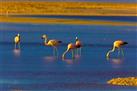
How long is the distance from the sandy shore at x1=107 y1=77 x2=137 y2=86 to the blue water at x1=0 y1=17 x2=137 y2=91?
0.20 m

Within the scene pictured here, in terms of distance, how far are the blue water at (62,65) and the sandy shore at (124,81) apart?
0.65 feet

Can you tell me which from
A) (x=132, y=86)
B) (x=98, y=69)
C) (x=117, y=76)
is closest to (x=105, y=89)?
(x=132, y=86)

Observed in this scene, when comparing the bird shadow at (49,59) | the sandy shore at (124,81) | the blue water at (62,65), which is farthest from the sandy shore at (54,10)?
the sandy shore at (124,81)

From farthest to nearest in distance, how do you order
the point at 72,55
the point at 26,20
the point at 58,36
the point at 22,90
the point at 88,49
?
the point at 26,20 < the point at 58,36 < the point at 88,49 < the point at 72,55 < the point at 22,90

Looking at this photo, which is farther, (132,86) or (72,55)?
(72,55)

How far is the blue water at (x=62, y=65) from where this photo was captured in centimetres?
1399

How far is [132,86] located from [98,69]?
2.97 m

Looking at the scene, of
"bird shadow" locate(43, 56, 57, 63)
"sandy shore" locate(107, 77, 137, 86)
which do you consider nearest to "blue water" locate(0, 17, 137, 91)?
"bird shadow" locate(43, 56, 57, 63)

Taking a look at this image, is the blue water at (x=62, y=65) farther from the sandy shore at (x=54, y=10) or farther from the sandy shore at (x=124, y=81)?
the sandy shore at (x=54, y=10)

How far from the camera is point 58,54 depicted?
65.8 ft

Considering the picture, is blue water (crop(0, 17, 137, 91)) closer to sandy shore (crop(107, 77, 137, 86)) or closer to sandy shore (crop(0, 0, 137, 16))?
sandy shore (crop(107, 77, 137, 86))

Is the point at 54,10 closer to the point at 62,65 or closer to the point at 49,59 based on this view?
the point at 49,59

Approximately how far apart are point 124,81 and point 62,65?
3341 mm

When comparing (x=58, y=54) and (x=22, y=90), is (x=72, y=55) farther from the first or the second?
(x=22, y=90)
